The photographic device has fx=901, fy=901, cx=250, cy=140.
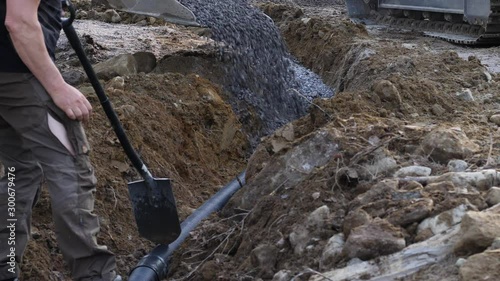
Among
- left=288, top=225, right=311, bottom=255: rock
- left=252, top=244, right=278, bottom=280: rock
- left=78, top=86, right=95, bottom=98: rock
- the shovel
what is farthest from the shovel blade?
left=78, top=86, right=95, bottom=98: rock

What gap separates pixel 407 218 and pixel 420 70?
4.90 metres

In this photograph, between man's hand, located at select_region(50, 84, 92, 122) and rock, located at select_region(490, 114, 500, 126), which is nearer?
man's hand, located at select_region(50, 84, 92, 122)

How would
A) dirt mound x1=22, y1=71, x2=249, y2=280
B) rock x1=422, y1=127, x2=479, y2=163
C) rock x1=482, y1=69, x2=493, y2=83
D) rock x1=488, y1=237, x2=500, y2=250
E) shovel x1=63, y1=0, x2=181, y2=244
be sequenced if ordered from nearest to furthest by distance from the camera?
rock x1=488, y1=237, x2=500, y2=250 < rock x1=422, y1=127, x2=479, y2=163 < shovel x1=63, y1=0, x2=181, y2=244 < dirt mound x1=22, y1=71, x2=249, y2=280 < rock x1=482, y1=69, x2=493, y2=83

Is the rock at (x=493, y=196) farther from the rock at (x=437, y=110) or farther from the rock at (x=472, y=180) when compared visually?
the rock at (x=437, y=110)

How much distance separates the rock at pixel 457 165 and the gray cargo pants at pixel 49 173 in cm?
164

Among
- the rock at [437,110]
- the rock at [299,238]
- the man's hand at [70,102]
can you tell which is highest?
the man's hand at [70,102]

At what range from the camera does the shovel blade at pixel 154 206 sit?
4574 mm

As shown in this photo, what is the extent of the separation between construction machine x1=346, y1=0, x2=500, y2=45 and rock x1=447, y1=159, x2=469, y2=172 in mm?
7721

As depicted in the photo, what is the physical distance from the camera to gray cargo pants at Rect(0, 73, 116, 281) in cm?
359

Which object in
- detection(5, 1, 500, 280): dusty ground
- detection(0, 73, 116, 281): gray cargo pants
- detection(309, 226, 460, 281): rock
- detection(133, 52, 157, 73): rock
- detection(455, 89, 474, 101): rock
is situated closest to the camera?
detection(309, 226, 460, 281): rock

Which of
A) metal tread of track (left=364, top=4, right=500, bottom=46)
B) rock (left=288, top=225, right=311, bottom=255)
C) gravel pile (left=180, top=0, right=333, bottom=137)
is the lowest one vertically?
metal tread of track (left=364, top=4, right=500, bottom=46)

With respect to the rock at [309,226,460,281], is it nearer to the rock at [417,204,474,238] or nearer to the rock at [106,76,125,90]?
the rock at [417,204,474,238]

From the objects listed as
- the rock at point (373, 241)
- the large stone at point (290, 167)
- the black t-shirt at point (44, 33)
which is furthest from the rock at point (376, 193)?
the black t-shirt at point (44, 33)

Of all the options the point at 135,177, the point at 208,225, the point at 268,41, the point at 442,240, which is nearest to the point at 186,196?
the point at 135,177
